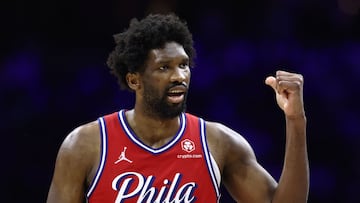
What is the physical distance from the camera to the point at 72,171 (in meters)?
2.82

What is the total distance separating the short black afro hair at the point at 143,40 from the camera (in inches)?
116

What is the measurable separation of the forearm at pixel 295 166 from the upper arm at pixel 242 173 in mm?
113

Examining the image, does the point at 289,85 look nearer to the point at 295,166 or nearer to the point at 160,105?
the point at 295,166

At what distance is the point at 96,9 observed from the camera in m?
5.54

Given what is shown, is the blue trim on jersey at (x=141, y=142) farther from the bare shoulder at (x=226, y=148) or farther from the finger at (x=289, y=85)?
the finger at (x=289, y=85)

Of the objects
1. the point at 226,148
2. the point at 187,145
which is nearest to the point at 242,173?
the point at 226,148

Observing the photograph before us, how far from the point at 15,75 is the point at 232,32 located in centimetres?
171

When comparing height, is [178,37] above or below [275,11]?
below

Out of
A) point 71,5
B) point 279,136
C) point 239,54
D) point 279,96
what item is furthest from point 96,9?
point 279,96

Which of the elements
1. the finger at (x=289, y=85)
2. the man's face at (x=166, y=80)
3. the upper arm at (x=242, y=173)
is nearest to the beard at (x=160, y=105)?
the man's face at (x=166, y=80)

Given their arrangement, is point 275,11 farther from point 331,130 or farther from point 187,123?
point 187,123

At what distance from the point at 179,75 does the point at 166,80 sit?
2.3 inches

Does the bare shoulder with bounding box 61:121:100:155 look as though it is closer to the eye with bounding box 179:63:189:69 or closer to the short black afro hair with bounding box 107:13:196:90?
the short black afro hair with bounding box 107:13:196:90

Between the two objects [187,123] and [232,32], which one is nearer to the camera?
[187,123]
